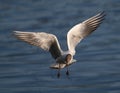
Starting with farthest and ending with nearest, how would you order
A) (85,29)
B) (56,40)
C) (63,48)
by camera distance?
1. (63,48)
2. (85,29)
3. (56,40)

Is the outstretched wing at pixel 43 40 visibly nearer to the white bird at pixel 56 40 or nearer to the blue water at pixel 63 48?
the white bird at pixel 56 40

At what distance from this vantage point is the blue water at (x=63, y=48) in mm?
21656

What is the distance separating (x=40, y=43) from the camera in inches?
661

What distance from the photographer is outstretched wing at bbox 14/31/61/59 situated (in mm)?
16516

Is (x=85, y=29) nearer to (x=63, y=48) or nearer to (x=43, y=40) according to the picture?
(x=43, y=40)

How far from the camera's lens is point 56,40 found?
54.6 feet

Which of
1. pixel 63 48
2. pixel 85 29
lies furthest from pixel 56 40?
pixel 63 48


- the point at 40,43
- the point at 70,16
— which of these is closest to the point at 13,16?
the point at 70,16

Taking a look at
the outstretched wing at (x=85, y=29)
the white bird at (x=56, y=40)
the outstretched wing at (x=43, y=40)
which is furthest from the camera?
the outstretched wing at (x=85, y=29)

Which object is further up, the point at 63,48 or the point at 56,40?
the point at 56,40

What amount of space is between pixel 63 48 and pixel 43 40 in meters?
7.31

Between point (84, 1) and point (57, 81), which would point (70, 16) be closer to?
point (84, 1)

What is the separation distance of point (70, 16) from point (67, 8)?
4.93ft

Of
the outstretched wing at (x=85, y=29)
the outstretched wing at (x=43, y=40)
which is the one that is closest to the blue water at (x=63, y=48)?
the outstretched wing at (x=85, y=29)
